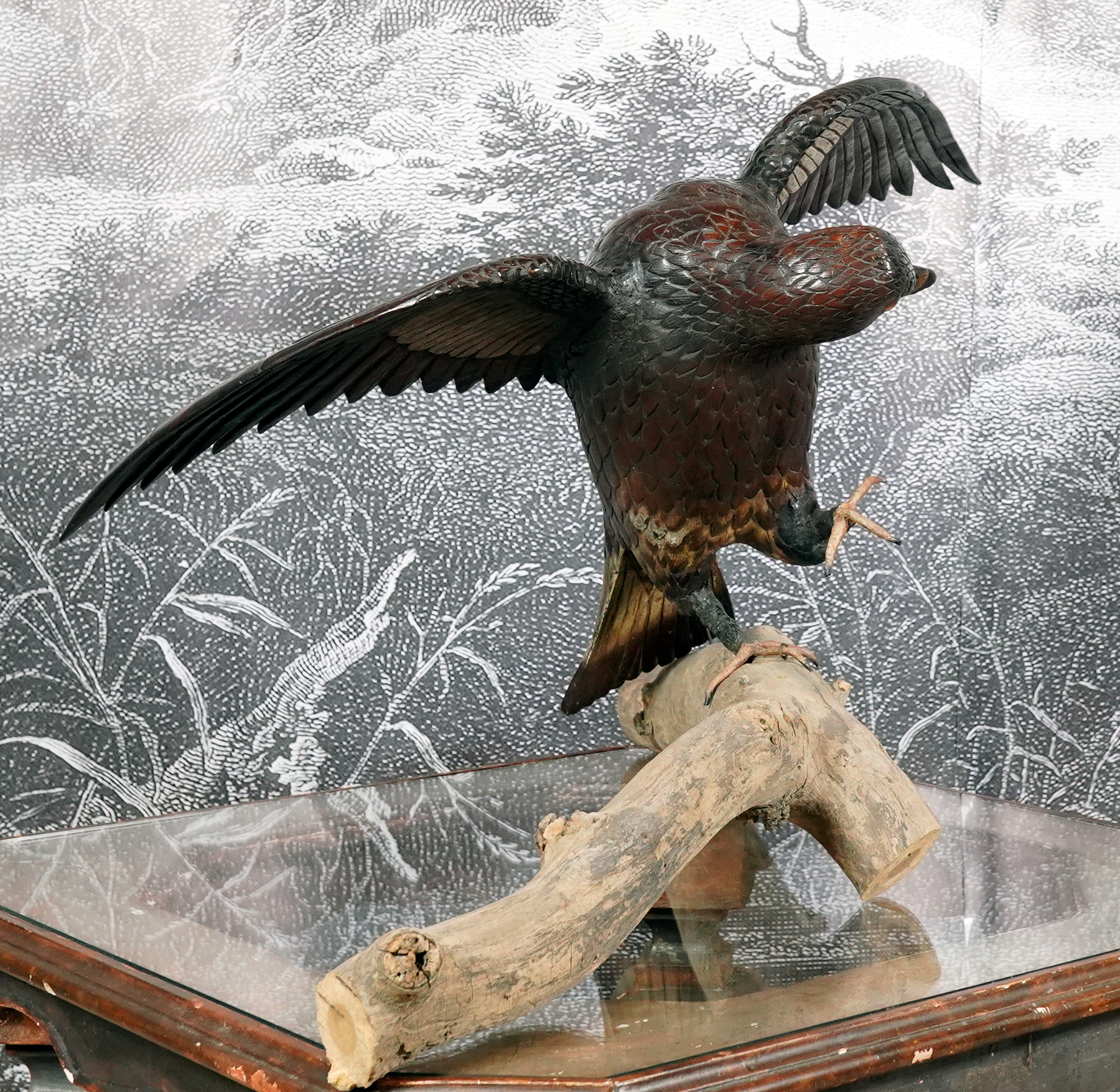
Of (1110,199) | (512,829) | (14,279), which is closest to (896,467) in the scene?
(1110,199)

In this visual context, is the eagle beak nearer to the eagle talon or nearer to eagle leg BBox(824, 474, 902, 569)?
eagle leg BBox(824, 474, 902, 569)

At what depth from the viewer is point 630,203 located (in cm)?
153

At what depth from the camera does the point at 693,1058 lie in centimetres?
57

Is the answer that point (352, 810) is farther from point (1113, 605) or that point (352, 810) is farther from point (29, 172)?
point (1113, 605)

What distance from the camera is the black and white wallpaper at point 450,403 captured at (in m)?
1.33

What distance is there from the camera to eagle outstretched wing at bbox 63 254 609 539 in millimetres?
760

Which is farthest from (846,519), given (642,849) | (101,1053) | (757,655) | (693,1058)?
(101,1053)

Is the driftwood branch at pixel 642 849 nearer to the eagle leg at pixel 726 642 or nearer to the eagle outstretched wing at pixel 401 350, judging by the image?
the eagle leg at pixel 726 642

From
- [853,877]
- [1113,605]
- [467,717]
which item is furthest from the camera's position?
[1113,605]

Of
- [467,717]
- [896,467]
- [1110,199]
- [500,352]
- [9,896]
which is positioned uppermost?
[500,352]

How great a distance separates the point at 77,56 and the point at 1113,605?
1.34 meters

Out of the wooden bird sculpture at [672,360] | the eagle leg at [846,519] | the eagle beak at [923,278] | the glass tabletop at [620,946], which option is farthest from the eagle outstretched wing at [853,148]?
the glass tabletop at [620,946]

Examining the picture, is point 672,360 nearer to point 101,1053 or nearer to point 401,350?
point 401,350

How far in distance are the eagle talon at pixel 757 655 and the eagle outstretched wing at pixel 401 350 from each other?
0.78 feet
